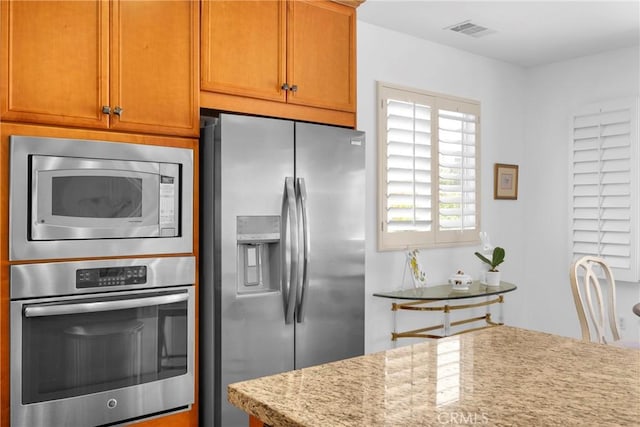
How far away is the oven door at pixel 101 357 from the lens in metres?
2.03

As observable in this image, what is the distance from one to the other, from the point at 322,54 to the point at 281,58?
0.28m

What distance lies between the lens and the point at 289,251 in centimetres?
261

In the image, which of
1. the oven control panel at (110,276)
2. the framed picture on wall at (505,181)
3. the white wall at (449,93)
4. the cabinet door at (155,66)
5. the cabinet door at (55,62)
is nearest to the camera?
the cabinet door at (55,62)

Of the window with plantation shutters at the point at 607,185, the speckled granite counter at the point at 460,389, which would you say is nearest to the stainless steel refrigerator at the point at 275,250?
the speckled granite counter at the point at 460,389

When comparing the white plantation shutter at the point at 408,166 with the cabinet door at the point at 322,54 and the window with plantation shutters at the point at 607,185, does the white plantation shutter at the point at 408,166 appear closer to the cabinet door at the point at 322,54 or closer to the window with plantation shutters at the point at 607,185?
the cabinet door at the point at 322,54

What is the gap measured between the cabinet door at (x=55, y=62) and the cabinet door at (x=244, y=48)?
0.48 meters

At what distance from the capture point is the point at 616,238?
4238 mm

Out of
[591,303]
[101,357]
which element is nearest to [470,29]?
[591,303]

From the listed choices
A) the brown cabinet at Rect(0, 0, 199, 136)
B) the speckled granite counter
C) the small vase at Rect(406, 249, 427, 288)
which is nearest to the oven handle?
the brown cabinet at Rect(0, 0, 199, 136)

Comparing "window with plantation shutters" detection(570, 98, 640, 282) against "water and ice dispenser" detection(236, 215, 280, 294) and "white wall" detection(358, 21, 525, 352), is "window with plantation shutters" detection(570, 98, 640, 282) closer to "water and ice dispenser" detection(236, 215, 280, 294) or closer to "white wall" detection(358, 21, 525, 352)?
"white wall" detection(358, 21, 525, 352)

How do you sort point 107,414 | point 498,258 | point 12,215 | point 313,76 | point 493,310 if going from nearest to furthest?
point 12,215 → point 107,414 → point 313,76 → point 498,258 → point 493,310

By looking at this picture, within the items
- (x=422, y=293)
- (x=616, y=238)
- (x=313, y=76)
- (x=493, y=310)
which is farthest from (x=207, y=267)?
(x=616, y=238)

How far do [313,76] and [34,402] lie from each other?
1.98 metres

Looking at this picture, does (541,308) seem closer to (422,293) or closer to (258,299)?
(422,293)
